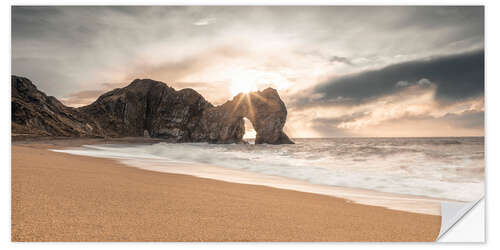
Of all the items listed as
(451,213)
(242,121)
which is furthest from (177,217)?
(242,121)

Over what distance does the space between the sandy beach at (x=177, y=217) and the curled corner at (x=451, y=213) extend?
0.34ft

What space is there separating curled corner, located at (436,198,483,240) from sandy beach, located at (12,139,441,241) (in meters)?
0.10

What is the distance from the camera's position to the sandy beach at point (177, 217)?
2822mm

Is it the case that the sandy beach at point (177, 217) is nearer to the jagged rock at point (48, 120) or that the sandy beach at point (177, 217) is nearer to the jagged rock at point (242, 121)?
the jagged rock at point (48, 120)

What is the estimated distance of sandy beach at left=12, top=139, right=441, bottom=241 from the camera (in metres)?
2.82

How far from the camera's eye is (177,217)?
10.3 ft

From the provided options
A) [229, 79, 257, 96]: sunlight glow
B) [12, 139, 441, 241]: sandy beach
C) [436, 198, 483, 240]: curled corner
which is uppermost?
[229, 79, 257, 96]: sunlight glow

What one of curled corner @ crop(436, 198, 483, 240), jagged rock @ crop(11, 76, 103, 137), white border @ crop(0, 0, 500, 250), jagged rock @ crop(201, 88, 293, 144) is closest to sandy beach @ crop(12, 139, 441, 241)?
curled corner @ crop(436, 198, 483, 240)

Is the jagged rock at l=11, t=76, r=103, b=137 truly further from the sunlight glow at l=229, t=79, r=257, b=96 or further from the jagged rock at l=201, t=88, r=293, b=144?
the jagged rock at l=201, t=88, r=293, b=144

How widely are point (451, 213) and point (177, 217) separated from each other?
4.02m
